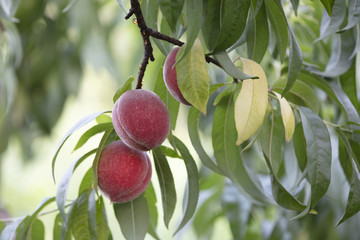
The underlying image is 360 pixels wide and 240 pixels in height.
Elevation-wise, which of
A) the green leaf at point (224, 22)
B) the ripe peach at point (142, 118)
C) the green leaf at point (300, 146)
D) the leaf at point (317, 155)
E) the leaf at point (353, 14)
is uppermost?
the green leaf at point (224, 22)

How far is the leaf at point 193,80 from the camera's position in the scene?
58 cm

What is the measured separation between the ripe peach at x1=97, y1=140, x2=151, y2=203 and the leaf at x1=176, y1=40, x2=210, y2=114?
0.52 feet

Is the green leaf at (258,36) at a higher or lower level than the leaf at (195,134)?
higher

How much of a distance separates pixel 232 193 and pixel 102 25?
73 cm

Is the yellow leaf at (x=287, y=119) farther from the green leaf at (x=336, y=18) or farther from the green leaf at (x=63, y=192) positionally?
the green leaf at (x=63, y=192)

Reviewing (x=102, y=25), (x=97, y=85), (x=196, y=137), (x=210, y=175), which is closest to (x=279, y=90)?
(x=196, y=137)

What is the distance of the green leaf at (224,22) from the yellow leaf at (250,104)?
0.06 m

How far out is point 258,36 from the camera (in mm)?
694

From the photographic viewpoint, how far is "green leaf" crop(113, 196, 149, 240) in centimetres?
74

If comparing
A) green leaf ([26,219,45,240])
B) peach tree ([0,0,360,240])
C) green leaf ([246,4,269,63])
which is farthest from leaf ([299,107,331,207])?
green leaf ([26,219,45,240])

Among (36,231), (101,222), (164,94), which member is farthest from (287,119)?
(36,231)

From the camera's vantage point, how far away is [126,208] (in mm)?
764

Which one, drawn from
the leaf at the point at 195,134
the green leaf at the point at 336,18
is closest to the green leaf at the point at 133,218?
the leaf at the point at 195,134

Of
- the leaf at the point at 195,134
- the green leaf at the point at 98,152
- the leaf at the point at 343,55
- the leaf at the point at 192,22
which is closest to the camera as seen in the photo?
the leaf at the point at 192,22
